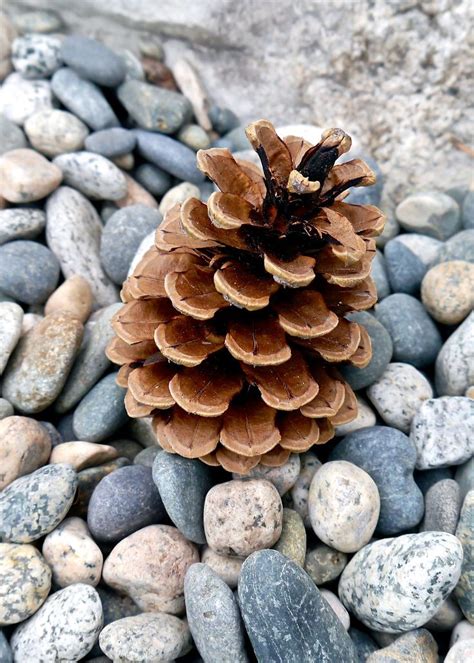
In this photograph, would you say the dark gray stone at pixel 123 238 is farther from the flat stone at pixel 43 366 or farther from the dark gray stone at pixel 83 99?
the dark gray stone at pixel 83 99

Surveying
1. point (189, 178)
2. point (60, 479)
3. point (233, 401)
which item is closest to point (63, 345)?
point (60, 479)

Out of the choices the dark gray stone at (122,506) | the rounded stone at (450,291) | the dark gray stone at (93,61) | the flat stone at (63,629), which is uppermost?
the dark gray stone at (93,61)

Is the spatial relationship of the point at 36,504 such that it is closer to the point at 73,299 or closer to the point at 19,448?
the point at 19,448

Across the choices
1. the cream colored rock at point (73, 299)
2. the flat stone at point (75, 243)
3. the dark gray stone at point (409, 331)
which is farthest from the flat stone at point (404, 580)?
the flat stone at point (75, 243)

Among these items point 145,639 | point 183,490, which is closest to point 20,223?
point 183,490

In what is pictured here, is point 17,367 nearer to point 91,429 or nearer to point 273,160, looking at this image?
point 91,429

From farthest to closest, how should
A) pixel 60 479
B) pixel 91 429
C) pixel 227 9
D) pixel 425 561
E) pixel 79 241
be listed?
pixel 227 9 → pixel 79 241 → pixel 91 429 → pixel 60 479 → pixel 425 561
